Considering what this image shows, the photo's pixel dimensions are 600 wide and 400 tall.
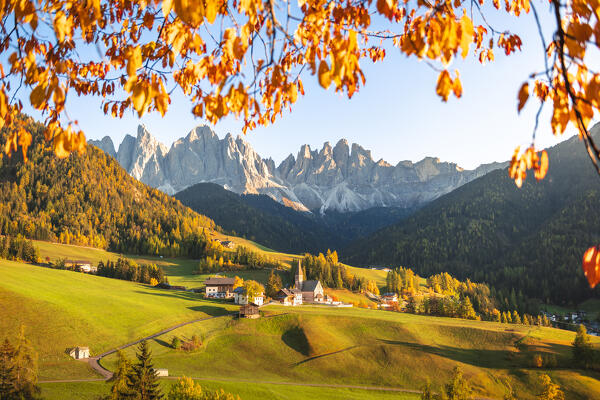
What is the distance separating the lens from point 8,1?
498 centimetres

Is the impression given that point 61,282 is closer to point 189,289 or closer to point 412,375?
point 189,289

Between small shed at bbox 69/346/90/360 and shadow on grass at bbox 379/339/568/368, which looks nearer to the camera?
small shed at bbox 69/346/90/360

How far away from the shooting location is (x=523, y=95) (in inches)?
152

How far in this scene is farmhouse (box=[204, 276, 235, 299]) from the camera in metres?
93.6

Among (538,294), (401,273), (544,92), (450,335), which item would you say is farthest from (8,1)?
(538,294)

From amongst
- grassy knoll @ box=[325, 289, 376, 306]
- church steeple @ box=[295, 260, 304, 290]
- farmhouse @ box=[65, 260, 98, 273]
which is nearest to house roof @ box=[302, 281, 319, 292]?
church steeple @ box=[295, 260, 304, 290]

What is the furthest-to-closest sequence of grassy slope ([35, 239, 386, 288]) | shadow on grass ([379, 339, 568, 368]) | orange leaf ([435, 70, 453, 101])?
grassy slope ([35, 239, 386, 288]) → shadow on grass ([379, 339, 568, 368]) → orange leaf ([435, 70, 453, 101])

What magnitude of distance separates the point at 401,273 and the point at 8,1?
14320 cm

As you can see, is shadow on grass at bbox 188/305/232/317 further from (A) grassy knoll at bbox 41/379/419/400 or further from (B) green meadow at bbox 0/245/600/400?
(A) grassy knoll at bbox 41/379/419/400

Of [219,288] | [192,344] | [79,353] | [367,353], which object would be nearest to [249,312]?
[192,344]

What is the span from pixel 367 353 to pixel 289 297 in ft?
122

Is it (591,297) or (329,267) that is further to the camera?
(591,297)

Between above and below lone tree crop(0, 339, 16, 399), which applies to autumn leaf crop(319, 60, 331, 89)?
above

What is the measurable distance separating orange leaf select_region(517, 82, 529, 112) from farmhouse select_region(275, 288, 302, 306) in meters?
Answer: 88.1
